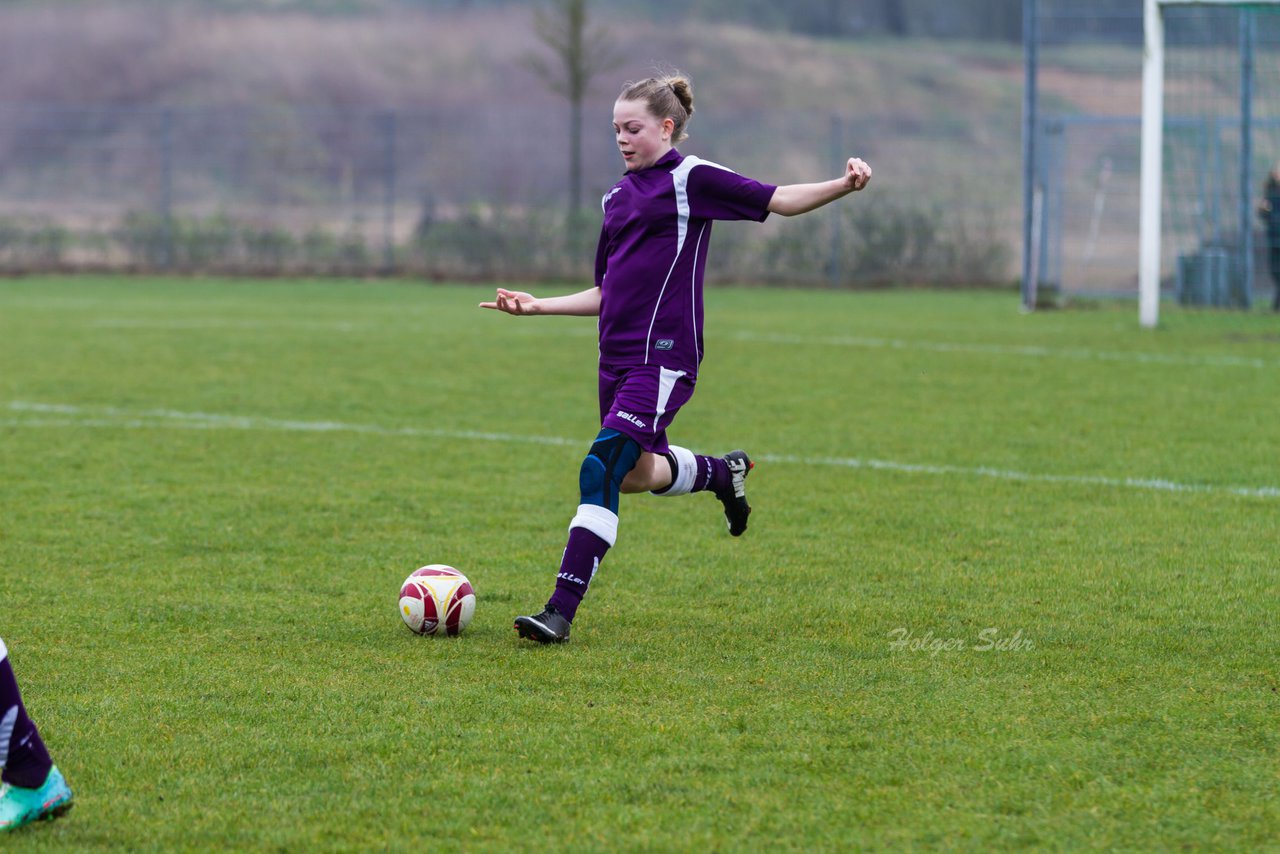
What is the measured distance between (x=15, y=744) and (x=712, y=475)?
9.01 ft

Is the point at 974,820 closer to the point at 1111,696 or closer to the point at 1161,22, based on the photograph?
the point at 1111,696

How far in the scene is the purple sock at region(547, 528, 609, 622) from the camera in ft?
15.8

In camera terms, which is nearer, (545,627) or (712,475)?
(545,627)

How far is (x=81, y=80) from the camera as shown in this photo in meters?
54.6

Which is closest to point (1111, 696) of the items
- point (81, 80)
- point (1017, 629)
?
point (1017, 629)

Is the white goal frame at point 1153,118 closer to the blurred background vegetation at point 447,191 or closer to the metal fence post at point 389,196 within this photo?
the blurred background vegetation at point 447,191

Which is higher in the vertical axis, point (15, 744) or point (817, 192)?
point (817, 192)

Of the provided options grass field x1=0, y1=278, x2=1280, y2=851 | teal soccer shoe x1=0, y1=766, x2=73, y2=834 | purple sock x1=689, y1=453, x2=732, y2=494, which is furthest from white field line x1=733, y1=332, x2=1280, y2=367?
teal soccer shoe x1=0, y1=766, x2=73, y2=834

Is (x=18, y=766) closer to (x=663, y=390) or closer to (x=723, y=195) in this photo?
(x=663, y=390)

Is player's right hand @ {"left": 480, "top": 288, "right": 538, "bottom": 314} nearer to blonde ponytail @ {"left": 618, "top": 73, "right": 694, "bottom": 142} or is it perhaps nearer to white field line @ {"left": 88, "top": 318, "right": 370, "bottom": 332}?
blonde ponytail @ {"left": 618, "top": 73, "right": 694, "bottom": 142}

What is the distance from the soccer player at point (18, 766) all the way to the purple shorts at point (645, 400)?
6.91 feet

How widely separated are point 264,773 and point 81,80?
55244 mm

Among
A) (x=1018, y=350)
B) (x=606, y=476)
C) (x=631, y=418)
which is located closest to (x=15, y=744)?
(x=606, y=476)

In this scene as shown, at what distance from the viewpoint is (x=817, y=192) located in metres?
4.83
